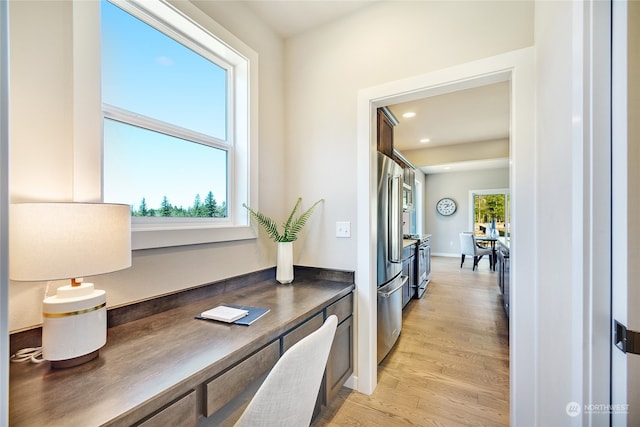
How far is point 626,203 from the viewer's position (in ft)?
2.41

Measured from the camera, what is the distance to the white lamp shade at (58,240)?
0.77 m

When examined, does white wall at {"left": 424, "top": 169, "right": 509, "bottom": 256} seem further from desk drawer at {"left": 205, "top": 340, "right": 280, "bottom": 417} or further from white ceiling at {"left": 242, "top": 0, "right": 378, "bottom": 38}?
desk drawer at {"left": 205, "top": 340, "right": 280, "bottom": 417}

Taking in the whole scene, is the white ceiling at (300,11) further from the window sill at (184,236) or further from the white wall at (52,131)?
the window sill at (184,236)

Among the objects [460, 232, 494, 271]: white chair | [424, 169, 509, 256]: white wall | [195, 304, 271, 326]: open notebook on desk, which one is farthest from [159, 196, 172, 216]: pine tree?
[424, 169, 509, 256]: white wall

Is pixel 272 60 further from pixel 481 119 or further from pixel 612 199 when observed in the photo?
pixel 481 119

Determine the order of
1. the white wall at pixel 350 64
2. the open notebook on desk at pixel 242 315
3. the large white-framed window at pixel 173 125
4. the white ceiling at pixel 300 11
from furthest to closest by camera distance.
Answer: the white ceiling at pixel 300 11 → the white wall at pixel 350 64 → the large white-framed window at pixel 173 125 → the open notebook on desk at pixel 242 315

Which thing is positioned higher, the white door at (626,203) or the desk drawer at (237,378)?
the white door at (626,203)

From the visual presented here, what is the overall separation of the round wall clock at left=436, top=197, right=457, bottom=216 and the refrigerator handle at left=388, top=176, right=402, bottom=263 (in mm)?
6516

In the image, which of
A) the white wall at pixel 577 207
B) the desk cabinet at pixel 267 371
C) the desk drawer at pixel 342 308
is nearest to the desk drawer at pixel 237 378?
the desk cabinet at pixel 267 371

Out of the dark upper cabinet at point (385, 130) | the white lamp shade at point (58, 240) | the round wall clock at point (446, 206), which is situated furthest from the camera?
the round wall clock at point (446, 206)

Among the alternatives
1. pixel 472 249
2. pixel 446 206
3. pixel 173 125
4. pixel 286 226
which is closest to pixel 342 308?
pixel 286 226

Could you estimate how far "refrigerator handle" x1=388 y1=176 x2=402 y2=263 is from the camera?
2.27 metres

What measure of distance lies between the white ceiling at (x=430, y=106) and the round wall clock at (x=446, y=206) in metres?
3.37

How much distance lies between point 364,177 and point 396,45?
908 millimetres
